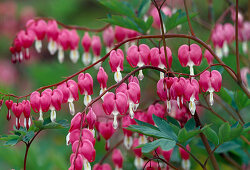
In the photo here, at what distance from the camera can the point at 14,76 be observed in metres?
5.68

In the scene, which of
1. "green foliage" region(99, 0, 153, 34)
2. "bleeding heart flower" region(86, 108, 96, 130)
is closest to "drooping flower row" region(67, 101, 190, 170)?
"bleeding heart flower" region(86, 108, 96, 130)

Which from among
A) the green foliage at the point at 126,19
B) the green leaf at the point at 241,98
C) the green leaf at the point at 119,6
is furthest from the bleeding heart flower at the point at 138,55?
the green leaf at the point at 241,98

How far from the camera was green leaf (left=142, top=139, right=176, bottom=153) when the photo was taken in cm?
105

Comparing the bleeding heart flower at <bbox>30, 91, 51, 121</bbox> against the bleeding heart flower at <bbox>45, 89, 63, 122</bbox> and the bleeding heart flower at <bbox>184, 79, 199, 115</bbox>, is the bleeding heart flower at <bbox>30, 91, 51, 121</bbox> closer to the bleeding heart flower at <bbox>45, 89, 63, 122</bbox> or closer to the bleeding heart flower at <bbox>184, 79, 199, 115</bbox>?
the bleeding heart flower at <bbox>45, 89, 63, 122</bbox>

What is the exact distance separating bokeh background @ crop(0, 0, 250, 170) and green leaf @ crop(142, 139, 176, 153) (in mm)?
405

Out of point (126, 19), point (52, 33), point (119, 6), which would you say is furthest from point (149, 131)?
point (52, 33)

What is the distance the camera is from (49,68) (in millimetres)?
2904

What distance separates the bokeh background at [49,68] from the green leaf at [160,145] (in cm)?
41

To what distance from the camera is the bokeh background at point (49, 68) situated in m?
2.06

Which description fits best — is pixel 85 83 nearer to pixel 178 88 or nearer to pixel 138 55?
pixel 138 55

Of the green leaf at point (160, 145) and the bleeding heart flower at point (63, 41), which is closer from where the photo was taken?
the green leaf at point (160, 145)

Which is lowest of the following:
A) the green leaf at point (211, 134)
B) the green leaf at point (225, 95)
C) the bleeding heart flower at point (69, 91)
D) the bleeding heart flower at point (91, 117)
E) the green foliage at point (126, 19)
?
the green leaf at point (211, 134)

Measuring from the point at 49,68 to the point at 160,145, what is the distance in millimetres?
1965

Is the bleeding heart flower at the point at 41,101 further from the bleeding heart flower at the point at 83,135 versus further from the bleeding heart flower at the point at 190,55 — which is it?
the bleeding heart flower at the point at 190,55
